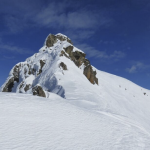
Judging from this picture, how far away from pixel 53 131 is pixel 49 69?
26669 millimetres

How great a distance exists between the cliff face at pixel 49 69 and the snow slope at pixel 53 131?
16364mm

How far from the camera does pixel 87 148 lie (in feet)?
14.6

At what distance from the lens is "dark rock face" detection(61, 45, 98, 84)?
111 ft

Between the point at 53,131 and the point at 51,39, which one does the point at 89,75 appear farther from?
the point at 53,131

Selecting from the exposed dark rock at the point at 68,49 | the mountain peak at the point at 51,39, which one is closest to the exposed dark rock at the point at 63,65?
the exposed dark rock at the point at 68,49

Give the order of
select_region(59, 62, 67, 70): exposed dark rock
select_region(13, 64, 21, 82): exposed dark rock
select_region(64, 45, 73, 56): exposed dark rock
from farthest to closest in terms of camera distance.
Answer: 1. select_region(13, 64, 21, 82): exposed dark rock
2. select_region(64, 45, 73, 56): exposed dark rock
3. select_region(59, 62, 67, 70): exposed dark rock

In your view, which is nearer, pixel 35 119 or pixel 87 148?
pixel 87 148

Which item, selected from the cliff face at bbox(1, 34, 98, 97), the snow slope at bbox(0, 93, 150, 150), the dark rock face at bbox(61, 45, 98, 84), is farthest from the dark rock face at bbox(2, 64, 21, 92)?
the snow slope at bbox(0, 93, 150, 150)

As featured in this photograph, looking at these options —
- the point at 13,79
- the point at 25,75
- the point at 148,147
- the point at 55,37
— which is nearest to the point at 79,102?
the point at 148,147

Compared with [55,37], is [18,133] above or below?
below

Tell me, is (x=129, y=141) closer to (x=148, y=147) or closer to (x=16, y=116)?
(x=148, y=147)

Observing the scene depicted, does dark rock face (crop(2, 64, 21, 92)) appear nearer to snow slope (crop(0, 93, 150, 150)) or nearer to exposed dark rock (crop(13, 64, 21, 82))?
exposed dark rock (crop(13, 64, 21, 82))

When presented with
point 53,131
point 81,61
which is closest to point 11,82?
point 81,61

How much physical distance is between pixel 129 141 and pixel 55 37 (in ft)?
143
